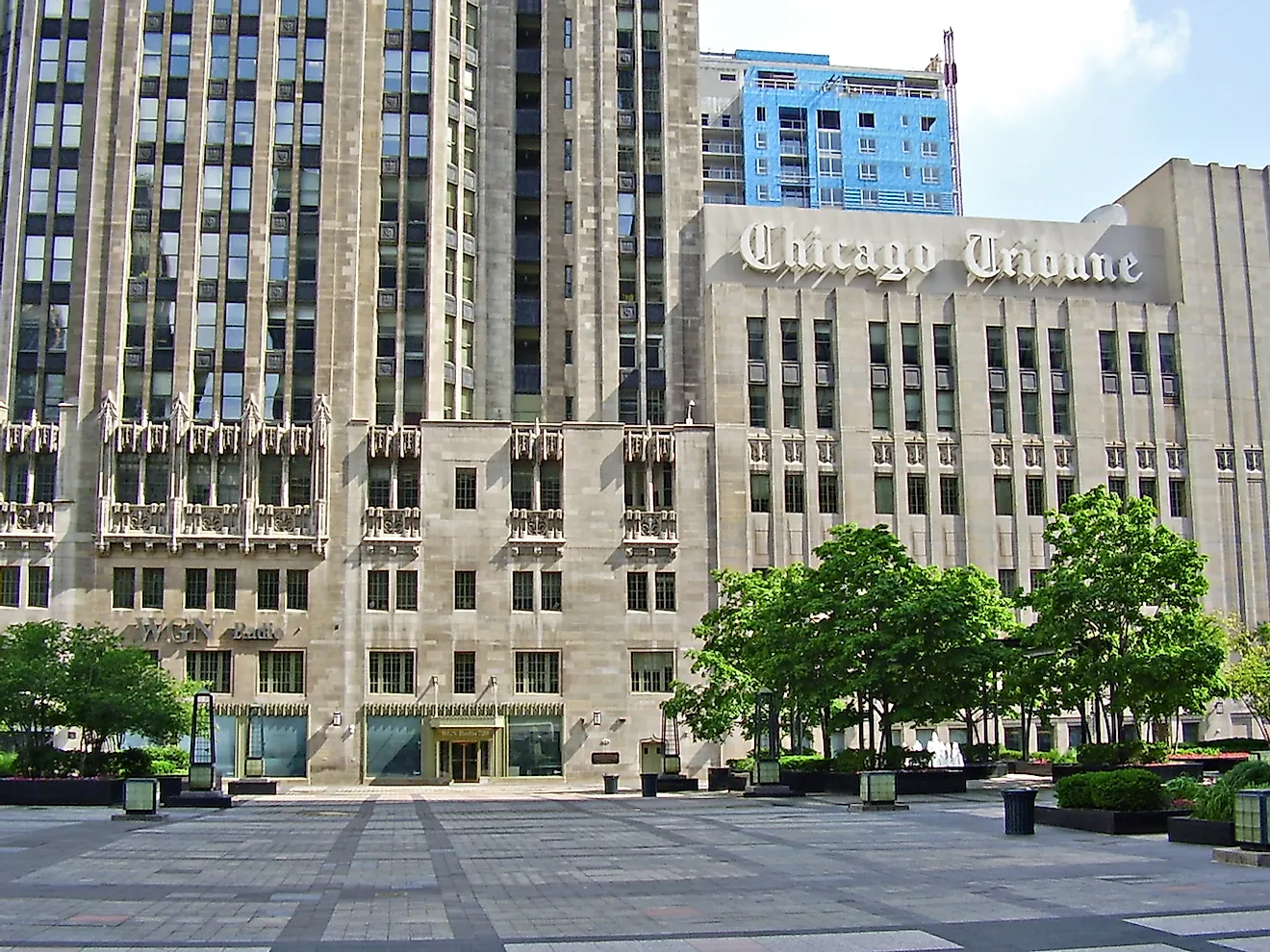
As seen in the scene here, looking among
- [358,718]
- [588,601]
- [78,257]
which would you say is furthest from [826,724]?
[78,257]

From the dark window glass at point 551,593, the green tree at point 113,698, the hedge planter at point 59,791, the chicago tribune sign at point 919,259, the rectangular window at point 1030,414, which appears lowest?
the hedge planter at point 59,791

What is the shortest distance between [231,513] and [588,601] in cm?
1967

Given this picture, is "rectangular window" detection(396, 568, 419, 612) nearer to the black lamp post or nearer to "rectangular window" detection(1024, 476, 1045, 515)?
the black lamp post

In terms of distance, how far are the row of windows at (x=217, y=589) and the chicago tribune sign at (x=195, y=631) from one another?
914 mm

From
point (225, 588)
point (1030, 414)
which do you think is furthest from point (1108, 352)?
point (225, 588)

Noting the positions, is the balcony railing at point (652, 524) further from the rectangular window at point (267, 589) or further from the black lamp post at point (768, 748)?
the black lamp post at point (768, 748)

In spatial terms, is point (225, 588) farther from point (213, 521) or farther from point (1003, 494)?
point (1003, 494)

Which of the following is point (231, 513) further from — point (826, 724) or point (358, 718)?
point (826, 724)

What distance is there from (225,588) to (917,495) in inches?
1541

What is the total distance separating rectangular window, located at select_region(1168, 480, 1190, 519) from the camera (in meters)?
83.6

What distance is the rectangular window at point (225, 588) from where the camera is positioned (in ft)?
243

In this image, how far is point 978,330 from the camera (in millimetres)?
83375

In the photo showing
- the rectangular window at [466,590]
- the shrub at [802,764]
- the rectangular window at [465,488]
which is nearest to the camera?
the shrub at [802,764]

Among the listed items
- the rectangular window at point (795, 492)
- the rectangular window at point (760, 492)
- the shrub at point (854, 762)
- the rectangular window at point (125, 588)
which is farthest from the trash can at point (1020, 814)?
the rectangular window at point (125, 588)
